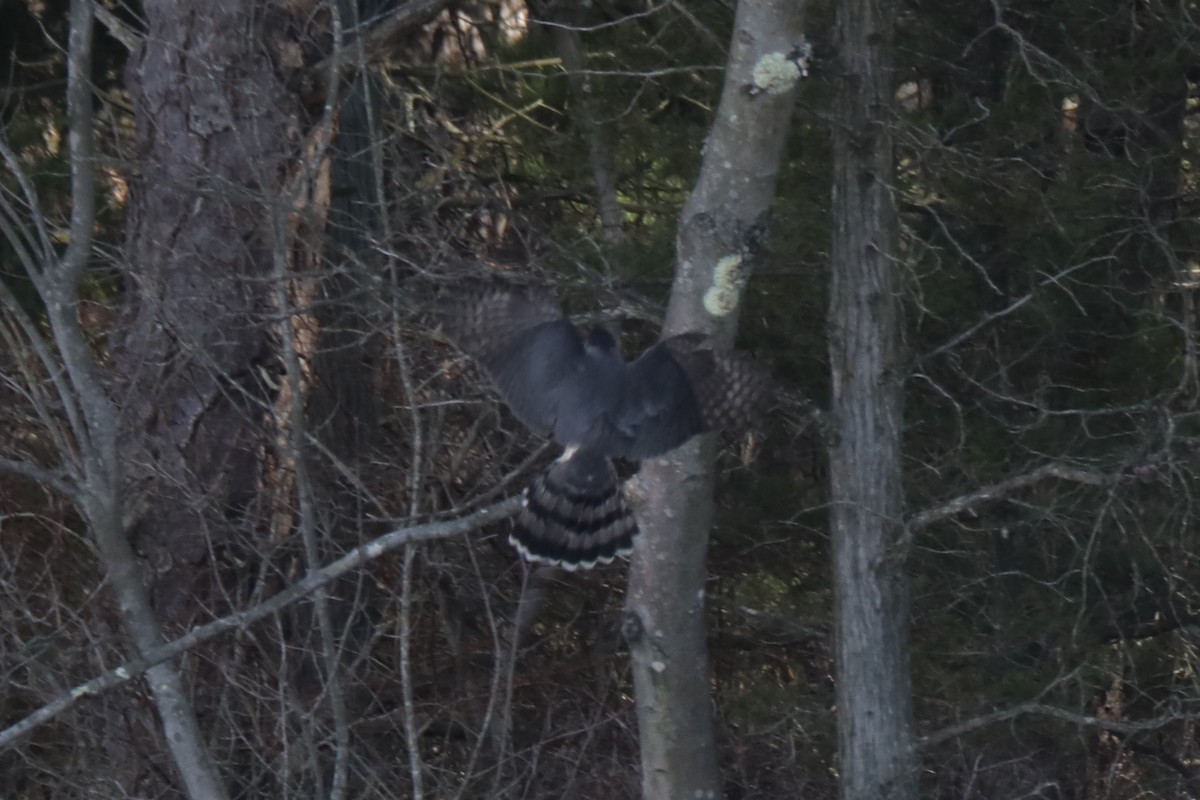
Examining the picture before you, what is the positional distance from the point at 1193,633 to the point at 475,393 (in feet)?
10.8

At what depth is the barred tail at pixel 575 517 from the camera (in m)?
5.02

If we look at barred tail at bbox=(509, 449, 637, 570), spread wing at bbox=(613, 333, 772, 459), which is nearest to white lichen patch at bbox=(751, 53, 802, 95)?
spread wing at bbox=(613, 333, 772, 459)

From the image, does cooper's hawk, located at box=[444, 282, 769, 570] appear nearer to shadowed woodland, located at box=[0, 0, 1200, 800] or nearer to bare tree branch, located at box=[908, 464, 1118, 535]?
shadowed woodland, located at box=[0, 0, 1200, 800]

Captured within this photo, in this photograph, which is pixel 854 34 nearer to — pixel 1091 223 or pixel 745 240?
pixel 745 240

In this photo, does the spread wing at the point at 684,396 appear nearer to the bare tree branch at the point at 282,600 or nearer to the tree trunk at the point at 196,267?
the bare tree branch at the point at 282,600

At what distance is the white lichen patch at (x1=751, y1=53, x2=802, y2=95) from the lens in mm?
4520

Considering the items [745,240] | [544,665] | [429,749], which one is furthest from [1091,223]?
[429,749]

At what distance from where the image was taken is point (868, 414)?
527 cm

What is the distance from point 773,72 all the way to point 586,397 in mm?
1365

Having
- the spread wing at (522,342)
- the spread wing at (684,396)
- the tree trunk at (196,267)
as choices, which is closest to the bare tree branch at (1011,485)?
the spread wing at (684,396)

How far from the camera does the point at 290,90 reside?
6.59 m

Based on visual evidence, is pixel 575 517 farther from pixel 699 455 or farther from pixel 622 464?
pixel 622 464

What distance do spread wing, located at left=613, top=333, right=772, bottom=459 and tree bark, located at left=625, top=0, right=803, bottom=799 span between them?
0.18 ft

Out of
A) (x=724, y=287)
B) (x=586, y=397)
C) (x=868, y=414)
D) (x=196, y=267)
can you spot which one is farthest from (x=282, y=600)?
(x=196, y=267)
